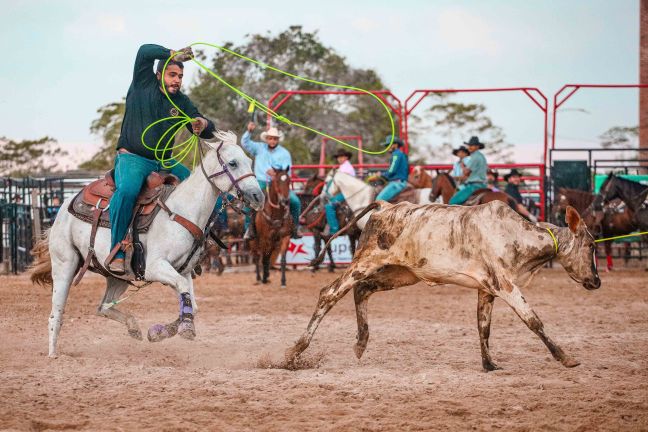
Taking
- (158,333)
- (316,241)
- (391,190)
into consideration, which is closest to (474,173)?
(391,190)

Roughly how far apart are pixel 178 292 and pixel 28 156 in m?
39.4

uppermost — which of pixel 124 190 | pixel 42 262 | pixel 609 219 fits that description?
pixel 124 190

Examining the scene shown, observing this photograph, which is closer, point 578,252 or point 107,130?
point 578,252

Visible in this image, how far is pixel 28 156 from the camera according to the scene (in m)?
44.0

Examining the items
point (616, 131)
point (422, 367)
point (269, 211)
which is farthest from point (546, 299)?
point (616, 131)

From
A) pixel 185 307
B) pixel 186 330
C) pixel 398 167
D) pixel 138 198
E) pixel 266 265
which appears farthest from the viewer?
pixel 398 167

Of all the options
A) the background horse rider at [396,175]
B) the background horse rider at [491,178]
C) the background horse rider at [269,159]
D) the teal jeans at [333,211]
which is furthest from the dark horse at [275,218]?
the background horse rider at [491,178]

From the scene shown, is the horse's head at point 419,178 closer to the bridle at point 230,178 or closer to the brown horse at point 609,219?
the brown horse at point 609,219

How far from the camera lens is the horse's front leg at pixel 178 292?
7078 mm

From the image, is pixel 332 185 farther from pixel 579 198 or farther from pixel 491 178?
pixel 579 198

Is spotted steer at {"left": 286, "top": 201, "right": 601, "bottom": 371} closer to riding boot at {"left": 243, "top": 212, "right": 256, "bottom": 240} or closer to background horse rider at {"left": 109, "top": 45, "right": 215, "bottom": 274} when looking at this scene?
background horse rider at {"left": 109, "top": 45, "right": 215, "bottom": 274}

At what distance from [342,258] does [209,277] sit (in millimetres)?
3680

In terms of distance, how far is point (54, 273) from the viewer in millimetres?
8242

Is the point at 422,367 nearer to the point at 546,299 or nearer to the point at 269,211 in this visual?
the point at 546,299
